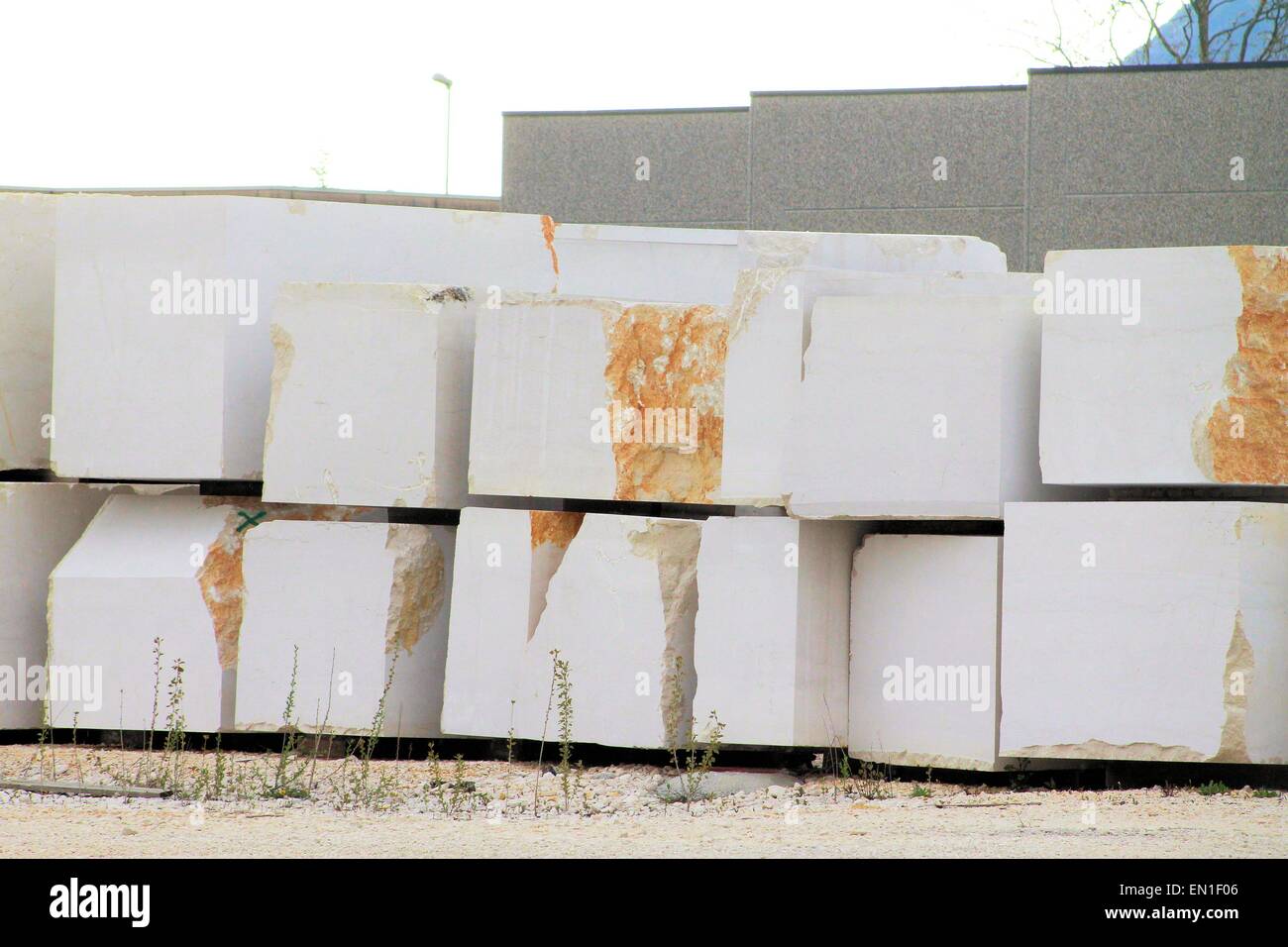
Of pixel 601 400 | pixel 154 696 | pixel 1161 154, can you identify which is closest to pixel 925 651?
pixel 601 400

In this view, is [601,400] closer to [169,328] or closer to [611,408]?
[611,408]

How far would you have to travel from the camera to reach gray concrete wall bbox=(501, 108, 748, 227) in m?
16.2

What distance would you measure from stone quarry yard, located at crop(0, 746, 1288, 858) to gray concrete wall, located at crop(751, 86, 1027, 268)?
9.67m

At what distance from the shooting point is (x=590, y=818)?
5.75 metres

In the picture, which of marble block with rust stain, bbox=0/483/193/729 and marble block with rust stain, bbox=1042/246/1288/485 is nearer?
marble block with rust stain, bbox=1042/246/1288/485

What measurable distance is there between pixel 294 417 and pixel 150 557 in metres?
1.02

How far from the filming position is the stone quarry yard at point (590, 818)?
188 inches

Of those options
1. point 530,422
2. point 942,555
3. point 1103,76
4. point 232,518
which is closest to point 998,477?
point 942,555

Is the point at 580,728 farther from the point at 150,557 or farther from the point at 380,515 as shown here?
the point at 150,557

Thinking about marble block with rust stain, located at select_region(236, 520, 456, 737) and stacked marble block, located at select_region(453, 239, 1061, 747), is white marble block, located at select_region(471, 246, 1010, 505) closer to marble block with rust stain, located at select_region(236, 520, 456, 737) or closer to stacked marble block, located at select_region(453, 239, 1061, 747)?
stacked marble block, located at select_region(453, 239, 1061, 747)

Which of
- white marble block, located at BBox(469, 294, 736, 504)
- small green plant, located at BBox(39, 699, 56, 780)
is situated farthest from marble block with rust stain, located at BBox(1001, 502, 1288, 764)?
small green plant, located at BBox(39, 699, 56, 780)

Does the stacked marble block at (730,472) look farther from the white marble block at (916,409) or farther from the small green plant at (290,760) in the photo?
the small green plant at (290,760)
